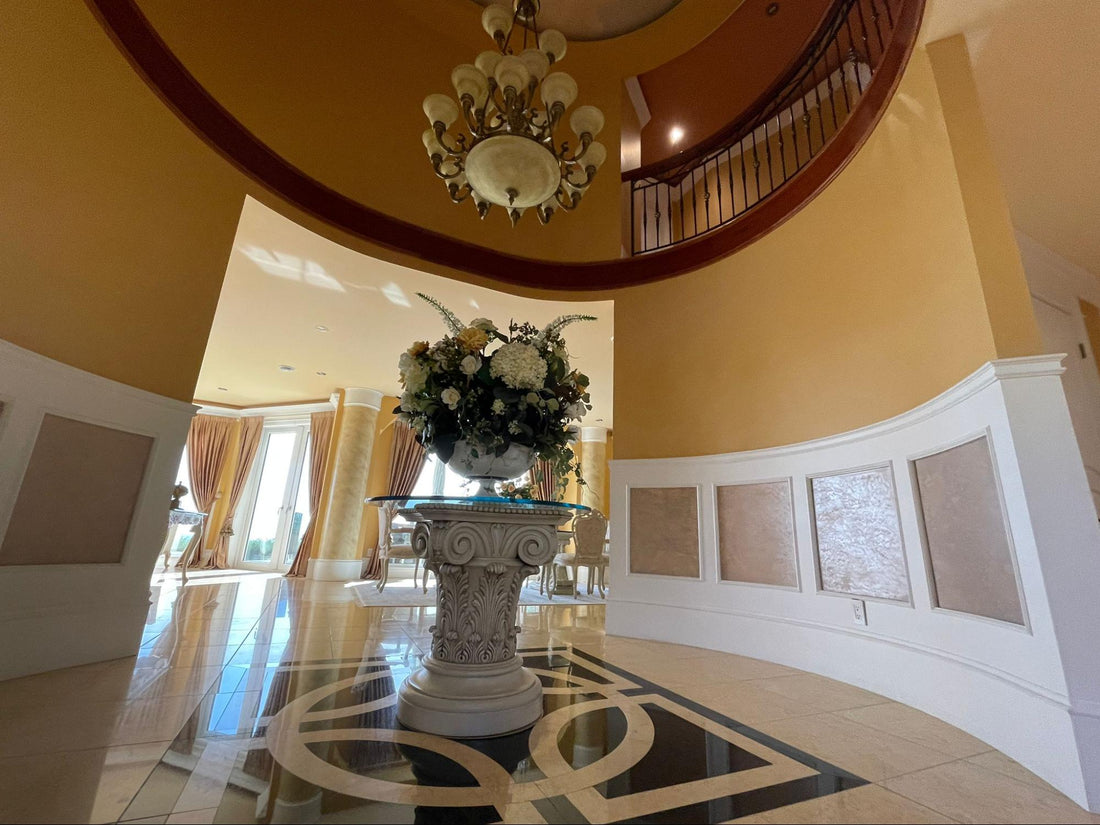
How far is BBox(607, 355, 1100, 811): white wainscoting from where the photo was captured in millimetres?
1362

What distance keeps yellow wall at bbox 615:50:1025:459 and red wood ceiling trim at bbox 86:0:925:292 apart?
0.40 ft

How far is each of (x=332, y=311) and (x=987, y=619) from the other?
5.31 metres

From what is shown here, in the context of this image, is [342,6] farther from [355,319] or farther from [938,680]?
[938,680]

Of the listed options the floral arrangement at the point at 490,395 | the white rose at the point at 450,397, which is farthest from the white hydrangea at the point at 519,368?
the white rose at the point at 450,397

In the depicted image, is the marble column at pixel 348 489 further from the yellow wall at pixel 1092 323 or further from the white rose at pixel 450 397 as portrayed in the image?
the yellow wall at pixel 1092 323

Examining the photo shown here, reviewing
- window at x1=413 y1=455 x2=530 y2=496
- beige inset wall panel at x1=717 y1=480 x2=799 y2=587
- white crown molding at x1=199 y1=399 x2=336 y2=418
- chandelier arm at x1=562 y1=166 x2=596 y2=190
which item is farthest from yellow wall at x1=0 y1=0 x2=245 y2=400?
white crown molding at x1=199 y1=399 x2=336 y2=418

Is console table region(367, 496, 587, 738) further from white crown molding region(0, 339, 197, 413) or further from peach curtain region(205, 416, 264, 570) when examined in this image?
peach curtain region(205, 416, 264, 570)

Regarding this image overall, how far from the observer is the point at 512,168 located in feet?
7.34

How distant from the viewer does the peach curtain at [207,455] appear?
8625 mm

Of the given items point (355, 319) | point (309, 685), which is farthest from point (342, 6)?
point (309, 685)

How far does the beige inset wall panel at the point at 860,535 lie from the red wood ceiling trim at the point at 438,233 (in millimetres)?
1817

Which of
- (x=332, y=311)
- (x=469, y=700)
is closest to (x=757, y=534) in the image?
(x=469, y=700)

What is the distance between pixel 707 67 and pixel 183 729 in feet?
22.3

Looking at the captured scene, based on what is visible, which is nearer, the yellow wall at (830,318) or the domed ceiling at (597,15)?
the yellow wall at (830,318)
